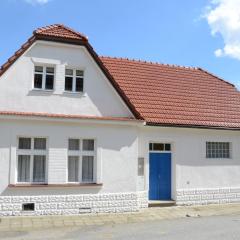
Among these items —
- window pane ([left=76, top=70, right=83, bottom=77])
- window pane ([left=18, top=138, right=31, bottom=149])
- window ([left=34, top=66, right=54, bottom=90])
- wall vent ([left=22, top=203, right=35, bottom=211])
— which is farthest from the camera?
window pane ([left=76, top=70, right=83, bottom=77])

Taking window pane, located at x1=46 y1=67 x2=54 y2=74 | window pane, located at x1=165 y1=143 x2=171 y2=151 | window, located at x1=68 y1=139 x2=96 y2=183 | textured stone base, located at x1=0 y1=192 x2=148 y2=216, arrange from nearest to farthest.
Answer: textured stone base, located at x1=0 y1=192 x2=148 y2=216 < window, located at x1=68 y1=139 x2=96 y2=183 < window pane, located at x1=46 y1=67 x2=54 y2=74 < window pane, located at x1=165 y1=143 x2=171 y2=151

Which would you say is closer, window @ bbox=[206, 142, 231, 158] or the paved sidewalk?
the paved sidewalk

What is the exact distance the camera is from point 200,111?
1862 cm

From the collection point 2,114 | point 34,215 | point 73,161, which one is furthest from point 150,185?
point 2,114

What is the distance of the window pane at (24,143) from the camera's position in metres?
14.3

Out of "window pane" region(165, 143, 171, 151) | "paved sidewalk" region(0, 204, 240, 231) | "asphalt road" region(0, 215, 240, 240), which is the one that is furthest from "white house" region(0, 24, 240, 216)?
"asphalt road" region(0, 215, 240, 240)

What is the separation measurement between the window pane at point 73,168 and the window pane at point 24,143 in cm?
160

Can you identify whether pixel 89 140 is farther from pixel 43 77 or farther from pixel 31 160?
pixel 43 77

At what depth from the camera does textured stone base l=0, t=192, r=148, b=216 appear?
13812 millimetres

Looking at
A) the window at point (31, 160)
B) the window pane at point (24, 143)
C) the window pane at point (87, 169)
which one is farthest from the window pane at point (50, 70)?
the window pane at point (87, 169)

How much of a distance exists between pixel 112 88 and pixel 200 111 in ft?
16.9

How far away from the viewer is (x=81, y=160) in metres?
15.0

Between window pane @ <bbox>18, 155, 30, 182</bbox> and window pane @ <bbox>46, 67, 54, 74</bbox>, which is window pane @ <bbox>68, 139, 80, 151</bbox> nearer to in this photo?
window pane @ <bbox>18, 155, 30, 182</bbox>

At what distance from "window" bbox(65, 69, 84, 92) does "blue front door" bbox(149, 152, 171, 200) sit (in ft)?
14.4
